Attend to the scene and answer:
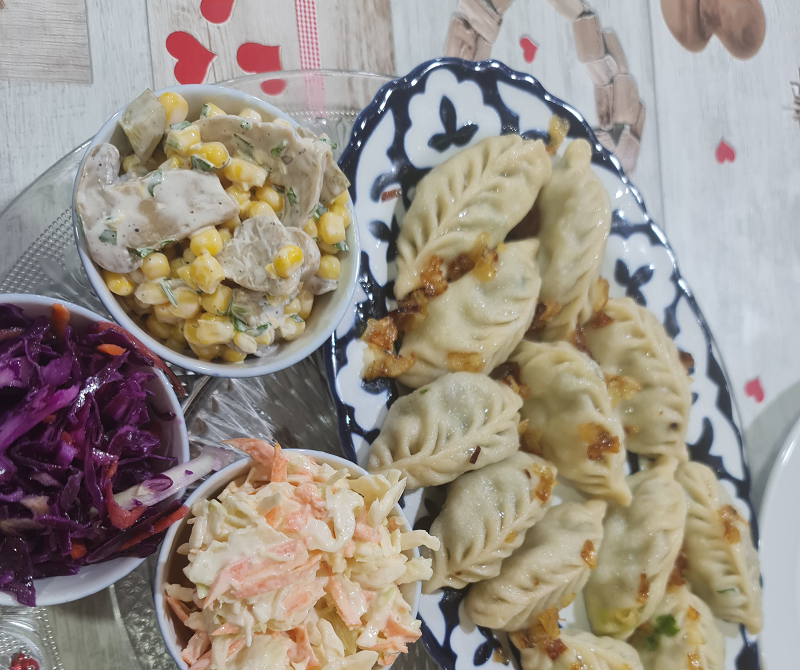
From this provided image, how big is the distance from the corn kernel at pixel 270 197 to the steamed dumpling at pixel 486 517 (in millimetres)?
859

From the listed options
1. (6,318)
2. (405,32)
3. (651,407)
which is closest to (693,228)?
(651,407)

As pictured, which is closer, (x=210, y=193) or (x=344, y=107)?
(x=210, y=193)

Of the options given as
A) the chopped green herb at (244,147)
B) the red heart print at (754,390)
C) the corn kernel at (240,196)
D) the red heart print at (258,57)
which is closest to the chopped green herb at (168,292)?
the corn kernel at (240,196)

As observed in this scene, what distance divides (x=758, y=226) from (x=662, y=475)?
55.9 inches

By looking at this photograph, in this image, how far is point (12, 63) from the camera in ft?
5.26

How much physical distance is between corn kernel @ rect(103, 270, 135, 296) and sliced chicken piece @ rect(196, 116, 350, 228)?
1.07 ft

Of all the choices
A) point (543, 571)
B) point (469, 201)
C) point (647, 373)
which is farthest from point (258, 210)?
point (647, 373)

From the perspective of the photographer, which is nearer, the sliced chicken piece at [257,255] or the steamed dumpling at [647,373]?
the sliced chicken piece at [257,255]

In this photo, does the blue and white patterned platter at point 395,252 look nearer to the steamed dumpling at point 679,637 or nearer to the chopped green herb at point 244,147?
the steamed dumpling at point 679,637

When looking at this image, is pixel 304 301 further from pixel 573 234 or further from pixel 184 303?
pixel 573 234

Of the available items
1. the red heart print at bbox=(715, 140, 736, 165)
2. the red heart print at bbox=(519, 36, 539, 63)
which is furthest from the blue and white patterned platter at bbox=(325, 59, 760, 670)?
the red heart print at bbox=(715, 140, 736, 165)

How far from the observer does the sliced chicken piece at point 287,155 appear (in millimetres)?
1251

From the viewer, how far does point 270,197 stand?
132cm

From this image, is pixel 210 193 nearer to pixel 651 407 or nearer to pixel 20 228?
pixel 20 228
